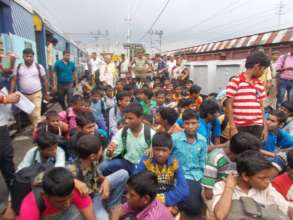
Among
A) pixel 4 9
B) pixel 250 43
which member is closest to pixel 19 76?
pixel 4 9

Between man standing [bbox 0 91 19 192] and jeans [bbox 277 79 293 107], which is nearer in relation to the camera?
man standing [bbox 0 91 19 192]

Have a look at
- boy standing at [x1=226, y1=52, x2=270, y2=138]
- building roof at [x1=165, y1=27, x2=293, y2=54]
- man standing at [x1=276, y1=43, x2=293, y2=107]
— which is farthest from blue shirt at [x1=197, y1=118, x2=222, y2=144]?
building roof at [x1=165, y1=27, x2=293, y2=54]

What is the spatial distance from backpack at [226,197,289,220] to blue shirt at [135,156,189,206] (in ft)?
2.45

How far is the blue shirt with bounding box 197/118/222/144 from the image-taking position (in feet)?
11.8

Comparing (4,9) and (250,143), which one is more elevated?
(4,9)

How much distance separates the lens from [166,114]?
142 inches

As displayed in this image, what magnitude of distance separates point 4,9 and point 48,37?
16.6ft

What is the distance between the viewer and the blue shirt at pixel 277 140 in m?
3.52

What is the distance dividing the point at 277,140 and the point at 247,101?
2.60 ft

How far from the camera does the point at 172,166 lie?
2613mm

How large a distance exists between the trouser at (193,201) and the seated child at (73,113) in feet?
5.45

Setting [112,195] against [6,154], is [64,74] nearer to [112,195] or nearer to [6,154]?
[6,154]

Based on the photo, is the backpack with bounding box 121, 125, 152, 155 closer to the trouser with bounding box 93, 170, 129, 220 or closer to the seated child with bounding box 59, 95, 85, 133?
the trouser with bounding box 93, 170, 129, 220

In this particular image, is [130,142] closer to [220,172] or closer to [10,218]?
[220,172]
